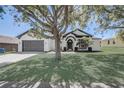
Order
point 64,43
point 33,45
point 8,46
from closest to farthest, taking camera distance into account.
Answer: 1. point 64,43
2. point 33,45
3. point 8,46

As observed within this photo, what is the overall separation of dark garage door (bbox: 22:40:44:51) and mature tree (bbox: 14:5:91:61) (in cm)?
1608

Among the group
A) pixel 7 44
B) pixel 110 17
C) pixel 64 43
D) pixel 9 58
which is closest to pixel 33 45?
pixel 64 43

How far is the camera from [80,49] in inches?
1272

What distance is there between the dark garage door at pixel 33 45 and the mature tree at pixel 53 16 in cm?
1608

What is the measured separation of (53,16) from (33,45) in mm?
18201

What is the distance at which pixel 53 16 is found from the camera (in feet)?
50.9

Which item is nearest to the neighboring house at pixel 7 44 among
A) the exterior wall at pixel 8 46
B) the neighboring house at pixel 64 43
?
the exterior wall at pixel 8 46

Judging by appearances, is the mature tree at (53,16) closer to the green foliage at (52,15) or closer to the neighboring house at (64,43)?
the green foliage at (52,15)

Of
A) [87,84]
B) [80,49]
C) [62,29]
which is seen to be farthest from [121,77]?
[80,49]

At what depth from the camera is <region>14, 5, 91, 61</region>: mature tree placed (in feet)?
48.6

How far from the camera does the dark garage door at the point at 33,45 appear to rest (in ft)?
108

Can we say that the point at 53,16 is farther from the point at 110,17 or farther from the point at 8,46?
the point at 8,46
